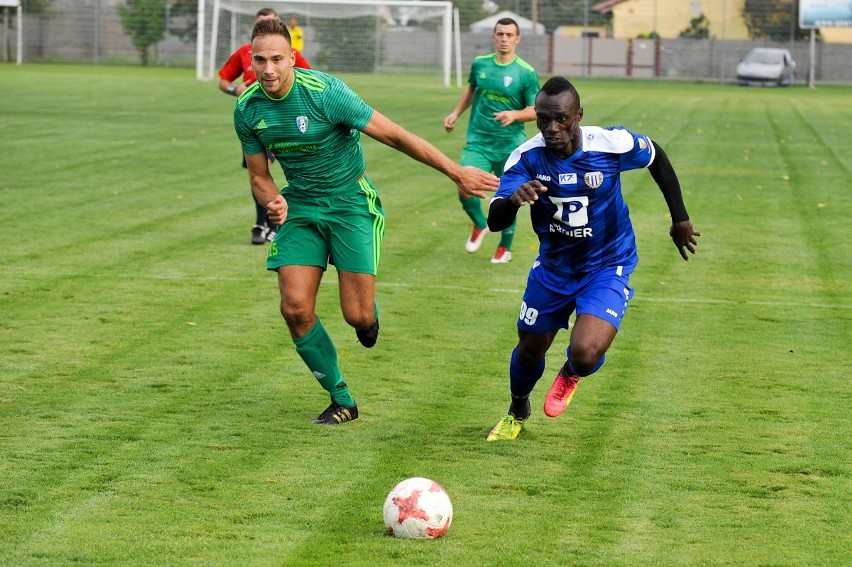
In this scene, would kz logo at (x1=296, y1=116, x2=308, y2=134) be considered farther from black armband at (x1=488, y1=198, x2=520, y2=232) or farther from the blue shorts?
the blue shorts

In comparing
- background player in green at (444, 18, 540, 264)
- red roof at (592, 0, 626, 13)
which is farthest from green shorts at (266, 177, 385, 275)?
red roof at (592, 0, 626, 13)

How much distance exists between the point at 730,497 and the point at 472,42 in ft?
173

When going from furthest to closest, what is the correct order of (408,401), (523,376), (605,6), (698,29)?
(698,29)
(605,6)
(408,401)
(523,376)

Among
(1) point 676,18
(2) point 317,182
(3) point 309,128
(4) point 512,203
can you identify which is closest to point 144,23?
(1) point 676,18

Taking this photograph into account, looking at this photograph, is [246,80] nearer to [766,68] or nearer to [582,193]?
[582,193]

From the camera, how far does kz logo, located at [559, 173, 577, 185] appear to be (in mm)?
7090

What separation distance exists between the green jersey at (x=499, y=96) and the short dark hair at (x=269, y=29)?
636cm

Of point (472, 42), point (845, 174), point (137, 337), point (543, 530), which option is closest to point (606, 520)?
point (543, 530)

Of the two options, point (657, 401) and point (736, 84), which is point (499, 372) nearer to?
point (657, 401)

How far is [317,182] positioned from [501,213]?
127cm

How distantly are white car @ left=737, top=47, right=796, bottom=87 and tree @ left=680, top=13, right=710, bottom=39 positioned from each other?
3610 mm

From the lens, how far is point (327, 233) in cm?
776

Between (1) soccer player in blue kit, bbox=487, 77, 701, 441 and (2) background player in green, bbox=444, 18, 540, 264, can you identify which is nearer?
(1) soccer player in blue kit, bbox=487, 77, 701, 441

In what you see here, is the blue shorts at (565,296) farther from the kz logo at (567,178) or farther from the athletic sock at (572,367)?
the kz logo at (567,178)
